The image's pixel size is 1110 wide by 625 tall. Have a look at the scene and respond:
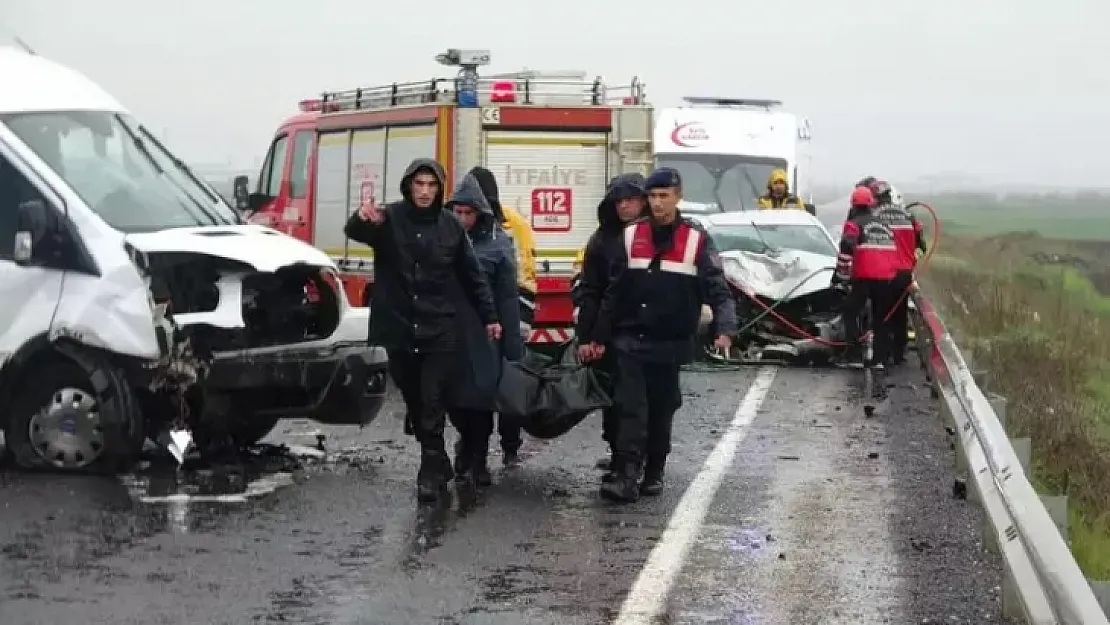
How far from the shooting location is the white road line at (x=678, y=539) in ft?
23.5

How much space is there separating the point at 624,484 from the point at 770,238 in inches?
375

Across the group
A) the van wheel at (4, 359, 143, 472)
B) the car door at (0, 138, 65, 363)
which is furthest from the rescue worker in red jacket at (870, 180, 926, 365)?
the car door at (0, 138, 65, 363)

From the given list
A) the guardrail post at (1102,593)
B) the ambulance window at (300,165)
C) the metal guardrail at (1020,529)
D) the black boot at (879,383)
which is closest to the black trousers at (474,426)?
the metal guardrail at (1020,529)

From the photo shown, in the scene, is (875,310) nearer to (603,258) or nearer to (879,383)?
(879,383)

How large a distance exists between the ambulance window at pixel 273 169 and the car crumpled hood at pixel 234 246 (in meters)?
9.03

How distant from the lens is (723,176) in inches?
1068

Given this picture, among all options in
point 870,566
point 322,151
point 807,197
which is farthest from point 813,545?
point 807,197

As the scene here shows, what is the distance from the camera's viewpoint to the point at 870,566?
8031mm

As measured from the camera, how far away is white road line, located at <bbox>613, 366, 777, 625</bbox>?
7.17 metres

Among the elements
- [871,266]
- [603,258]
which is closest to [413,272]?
[603,258]

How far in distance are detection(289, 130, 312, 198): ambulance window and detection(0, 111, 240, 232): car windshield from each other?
749 centimetres

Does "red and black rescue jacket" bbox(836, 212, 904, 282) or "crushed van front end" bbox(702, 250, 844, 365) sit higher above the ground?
"red and black rescue jacket" bbox(836, 212, 904, 282)

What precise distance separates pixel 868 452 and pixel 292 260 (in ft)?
12.4

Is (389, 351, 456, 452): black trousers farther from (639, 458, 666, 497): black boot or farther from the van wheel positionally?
the van wheel
